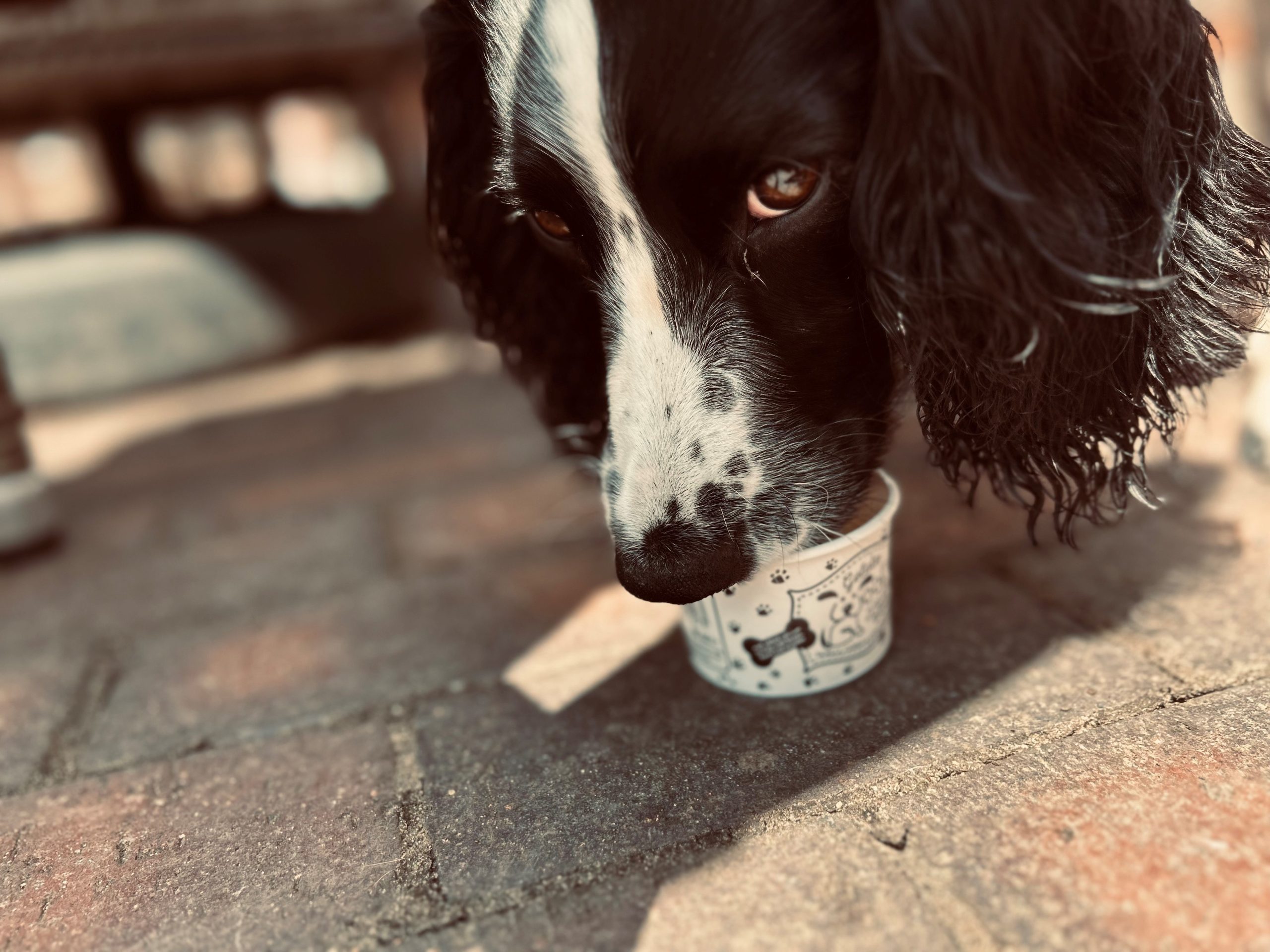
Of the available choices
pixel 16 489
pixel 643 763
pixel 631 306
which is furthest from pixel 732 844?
pixel 16 489

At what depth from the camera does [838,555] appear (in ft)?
3.86

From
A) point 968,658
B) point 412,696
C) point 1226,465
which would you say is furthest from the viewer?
point 1226,465

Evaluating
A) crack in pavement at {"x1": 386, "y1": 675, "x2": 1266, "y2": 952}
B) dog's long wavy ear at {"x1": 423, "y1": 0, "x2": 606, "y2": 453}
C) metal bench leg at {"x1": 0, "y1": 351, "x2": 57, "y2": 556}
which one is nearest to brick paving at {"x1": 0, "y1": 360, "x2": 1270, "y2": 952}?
crack in pavement at {"x1": 386, "y1": 675, "x2": 1266, "y2": 952}

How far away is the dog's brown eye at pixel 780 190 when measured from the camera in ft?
3.31

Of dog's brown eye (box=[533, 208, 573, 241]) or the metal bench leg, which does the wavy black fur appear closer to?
dog's brown eye (box=[533, 208, 573, 241])

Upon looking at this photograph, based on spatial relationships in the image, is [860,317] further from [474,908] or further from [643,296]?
[474,908]

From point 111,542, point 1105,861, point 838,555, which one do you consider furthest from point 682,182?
point 111,542

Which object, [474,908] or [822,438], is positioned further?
[822,438]

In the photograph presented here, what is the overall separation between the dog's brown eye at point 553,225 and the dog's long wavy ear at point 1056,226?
0.37 m

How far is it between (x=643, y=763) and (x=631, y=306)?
0.55 meters

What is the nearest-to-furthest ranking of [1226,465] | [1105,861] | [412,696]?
[1105,861]
[412,696]
[1226,465]

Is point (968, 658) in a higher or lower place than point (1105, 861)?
lower

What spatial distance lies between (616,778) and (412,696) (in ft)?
1.39

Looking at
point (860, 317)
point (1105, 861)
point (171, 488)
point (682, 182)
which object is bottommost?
point (171, 488)
